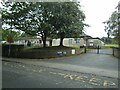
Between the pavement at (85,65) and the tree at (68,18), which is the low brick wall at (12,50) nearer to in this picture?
the pavement at (85,65)

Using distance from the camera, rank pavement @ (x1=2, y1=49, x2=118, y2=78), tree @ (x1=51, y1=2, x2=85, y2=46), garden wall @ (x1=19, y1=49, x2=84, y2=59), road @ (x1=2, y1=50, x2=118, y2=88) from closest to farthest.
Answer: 1. road @ (x1=2, y1=50, x2=118, y2=88)
2. pavement @ (x1=2, y1=49, x2=118, y2=78)
3. garden wall @ (x1=19, y1=49, x2=84, y2=59)
4. tree @ (x1=51, y1=2, x2=85, y2=46)

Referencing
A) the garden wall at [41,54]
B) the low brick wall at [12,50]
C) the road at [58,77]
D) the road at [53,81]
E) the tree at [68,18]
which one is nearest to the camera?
the road at [53,81]

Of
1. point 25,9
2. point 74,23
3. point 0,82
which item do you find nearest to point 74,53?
point 74,23

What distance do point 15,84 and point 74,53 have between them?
2030 centimetres

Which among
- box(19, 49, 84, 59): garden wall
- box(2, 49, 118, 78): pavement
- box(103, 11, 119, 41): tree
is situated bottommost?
box(2, 49, 118, 78): pavement

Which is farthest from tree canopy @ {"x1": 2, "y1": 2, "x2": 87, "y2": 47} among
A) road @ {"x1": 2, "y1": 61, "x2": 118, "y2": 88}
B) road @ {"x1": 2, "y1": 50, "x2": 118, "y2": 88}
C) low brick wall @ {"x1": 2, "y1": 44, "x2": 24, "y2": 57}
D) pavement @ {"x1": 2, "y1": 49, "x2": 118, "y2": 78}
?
road @ {"x1": 2, "y1": 61, "x2": 118, "y2": 88}

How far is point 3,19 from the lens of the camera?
82.6ft

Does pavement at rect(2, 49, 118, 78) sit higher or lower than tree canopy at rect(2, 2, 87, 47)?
lower

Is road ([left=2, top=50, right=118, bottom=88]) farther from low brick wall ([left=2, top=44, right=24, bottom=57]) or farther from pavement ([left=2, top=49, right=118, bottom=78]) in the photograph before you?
low brick wall ([left=2, top=44, right=24, bottom=57])

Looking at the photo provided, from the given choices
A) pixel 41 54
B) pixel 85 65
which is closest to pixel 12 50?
pixel 41 54

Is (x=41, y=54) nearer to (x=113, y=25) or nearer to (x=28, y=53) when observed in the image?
(x=28, y=53)

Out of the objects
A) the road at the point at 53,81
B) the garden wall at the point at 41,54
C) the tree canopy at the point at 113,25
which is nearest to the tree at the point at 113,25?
the tree canopy at the point at 113,25

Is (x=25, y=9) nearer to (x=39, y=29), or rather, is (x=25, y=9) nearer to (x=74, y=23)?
(x=39, y=29)

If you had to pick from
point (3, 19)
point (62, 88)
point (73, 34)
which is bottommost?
point (62, 88)
